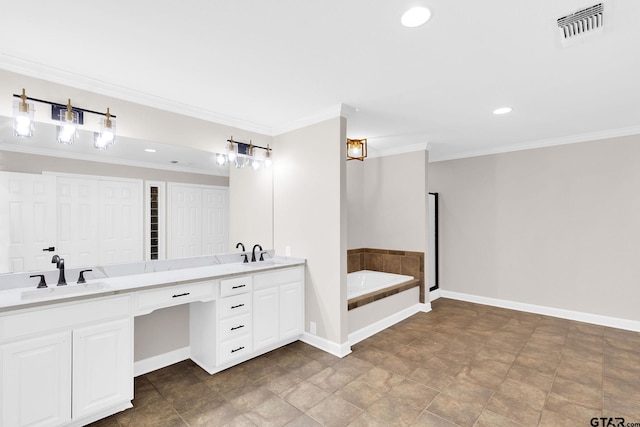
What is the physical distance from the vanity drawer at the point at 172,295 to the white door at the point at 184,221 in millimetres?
Result: 551

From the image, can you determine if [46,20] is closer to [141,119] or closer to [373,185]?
[141,119]

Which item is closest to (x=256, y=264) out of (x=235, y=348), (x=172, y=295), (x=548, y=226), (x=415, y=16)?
(x=235, y=348)

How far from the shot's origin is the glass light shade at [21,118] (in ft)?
7.11

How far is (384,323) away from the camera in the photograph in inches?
157

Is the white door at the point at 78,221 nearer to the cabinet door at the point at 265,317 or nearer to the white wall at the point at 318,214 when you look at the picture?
the cabinet door at the point at 265,317

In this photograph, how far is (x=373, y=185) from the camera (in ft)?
17.6

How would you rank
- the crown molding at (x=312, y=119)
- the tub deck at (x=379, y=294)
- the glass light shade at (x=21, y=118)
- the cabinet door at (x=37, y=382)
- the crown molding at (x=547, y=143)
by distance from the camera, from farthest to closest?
1. the crown molding at (x=547, y=143)
2. the tub deck at (x=379, y=294)
3. the crown molding at (x=312, y=119)
4. the glass light shade at (x=21, y=118)
5. the cabinet door at (x=37, y=382)

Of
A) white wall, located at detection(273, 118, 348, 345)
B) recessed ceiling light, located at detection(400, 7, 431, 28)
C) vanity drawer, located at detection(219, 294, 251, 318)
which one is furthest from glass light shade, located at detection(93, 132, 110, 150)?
recessed ceiling light, located at detection(400, 7, 431, 28)

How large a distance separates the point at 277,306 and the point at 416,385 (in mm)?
1500

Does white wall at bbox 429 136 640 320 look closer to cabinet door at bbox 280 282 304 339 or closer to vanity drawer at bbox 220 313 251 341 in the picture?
cabinet door at bbox 280 282 304 339

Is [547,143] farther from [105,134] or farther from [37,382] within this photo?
[37,382]

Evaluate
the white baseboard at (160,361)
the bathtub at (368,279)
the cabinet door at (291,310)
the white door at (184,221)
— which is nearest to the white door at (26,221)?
the white door at (184,221)

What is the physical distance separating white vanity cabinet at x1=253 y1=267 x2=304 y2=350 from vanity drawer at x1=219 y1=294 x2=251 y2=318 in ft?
0.30

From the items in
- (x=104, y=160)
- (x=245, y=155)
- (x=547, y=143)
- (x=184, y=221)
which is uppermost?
(x=547, y=143)
